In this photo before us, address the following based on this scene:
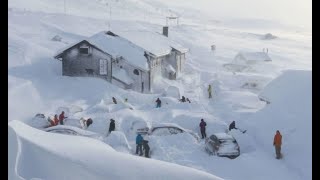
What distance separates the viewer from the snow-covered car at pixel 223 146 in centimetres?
1641

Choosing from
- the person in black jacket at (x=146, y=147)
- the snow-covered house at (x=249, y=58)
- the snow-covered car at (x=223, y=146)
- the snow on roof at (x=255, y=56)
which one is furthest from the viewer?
the snow on roof at (x=255, y=56)

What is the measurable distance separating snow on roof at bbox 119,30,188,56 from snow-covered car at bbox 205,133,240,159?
1615 centimetres

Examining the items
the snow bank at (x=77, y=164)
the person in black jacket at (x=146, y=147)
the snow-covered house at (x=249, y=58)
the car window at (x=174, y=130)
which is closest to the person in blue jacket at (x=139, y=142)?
the person in black jacket at (x=146, y=147)

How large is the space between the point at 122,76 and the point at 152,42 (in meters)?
6.24

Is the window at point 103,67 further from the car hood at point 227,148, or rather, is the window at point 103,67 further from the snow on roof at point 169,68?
the car hood at point 227,148

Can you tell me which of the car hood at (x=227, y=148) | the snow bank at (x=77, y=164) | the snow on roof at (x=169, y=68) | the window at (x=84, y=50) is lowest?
the car hood at (x=227, y=148)

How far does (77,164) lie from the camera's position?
11.7 meters

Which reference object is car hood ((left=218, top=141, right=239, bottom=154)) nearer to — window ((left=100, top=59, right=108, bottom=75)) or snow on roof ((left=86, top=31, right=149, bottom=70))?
snow on roof ((left=86, top=31, right=149, bottom=70))

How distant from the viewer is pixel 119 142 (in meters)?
16.9

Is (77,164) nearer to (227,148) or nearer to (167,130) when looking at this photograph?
(227,148)

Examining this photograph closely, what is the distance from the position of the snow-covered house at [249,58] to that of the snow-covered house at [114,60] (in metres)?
22.5
